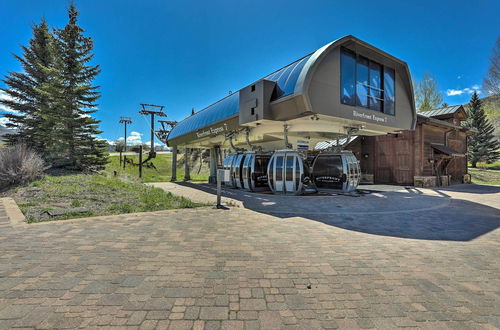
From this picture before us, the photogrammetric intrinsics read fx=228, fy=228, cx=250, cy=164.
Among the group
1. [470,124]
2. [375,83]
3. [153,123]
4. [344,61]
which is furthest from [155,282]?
[470,124]

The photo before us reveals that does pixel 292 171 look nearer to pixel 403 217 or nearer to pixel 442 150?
pixel 403 217

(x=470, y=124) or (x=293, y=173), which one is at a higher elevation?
(x=470, y=124)

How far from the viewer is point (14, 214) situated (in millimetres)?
6086

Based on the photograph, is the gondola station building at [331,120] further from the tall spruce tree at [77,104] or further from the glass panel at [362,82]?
the tall spruce tree at [77,104]

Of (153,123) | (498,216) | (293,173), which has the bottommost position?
(498,216)

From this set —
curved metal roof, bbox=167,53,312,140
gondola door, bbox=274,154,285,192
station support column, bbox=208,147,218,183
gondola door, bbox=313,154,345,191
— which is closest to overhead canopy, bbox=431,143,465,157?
gondola door, bbox=313,154,345,191

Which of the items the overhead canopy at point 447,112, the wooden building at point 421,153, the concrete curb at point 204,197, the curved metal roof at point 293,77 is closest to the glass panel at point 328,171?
the curved metal roof at point 293,77

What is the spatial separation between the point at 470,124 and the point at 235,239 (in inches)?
1836

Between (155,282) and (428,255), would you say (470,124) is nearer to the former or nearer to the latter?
(428,255)

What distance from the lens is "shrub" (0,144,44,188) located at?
10375 mm

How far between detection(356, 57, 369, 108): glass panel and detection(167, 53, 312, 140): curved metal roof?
10.6 feet

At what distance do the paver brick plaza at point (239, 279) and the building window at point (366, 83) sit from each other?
8.02m

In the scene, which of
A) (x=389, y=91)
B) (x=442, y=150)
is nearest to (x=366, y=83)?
(x=389, y=91)

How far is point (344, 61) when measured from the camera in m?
11.1
